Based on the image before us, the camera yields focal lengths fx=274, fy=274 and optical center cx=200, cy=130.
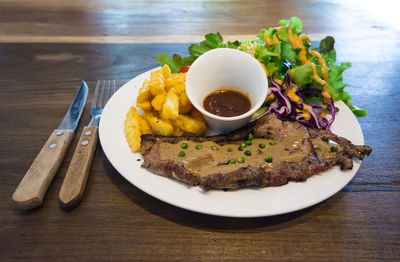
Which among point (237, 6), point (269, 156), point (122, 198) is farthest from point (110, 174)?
point (237, 6)

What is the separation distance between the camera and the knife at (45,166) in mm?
2098

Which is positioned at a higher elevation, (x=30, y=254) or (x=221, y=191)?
(x=221, y=191)

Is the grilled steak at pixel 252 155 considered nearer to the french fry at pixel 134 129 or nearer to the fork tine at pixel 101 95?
the french fry at pixel 134 129

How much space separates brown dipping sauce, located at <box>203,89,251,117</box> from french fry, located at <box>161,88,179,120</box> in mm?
383

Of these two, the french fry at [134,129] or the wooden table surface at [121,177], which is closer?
the wooden table surface at [121,177]

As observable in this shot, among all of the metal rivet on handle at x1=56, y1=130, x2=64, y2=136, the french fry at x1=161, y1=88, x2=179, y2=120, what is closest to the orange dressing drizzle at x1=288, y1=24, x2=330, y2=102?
the french fry at x1=161, y1=88, x2=179, y2=120

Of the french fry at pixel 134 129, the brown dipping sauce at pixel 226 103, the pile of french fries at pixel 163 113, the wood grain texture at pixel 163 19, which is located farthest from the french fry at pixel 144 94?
the wood grain texture at pixel 163 19

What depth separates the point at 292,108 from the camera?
2.96 meters

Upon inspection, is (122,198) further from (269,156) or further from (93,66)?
(93,66)

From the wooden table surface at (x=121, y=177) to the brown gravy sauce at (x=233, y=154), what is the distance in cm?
39

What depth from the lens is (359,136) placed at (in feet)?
8.32

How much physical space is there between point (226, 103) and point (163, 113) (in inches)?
28.0

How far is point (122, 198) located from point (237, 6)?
502cm

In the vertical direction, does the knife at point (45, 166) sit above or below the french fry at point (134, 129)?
below
